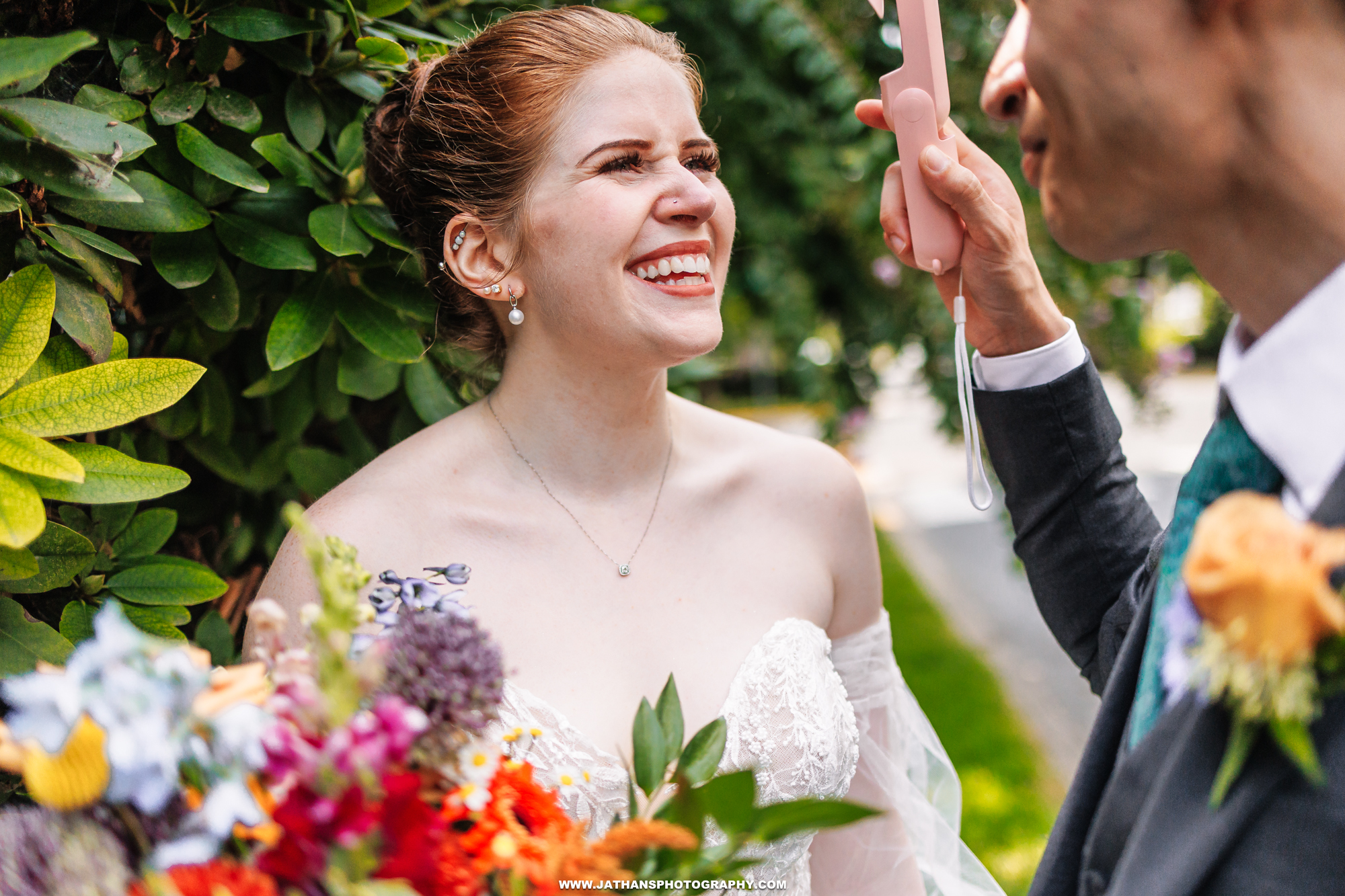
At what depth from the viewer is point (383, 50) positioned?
1647 millimetres

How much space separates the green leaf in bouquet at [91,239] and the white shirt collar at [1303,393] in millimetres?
1459

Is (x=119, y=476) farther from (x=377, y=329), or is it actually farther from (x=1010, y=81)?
(x=1010, y=81)

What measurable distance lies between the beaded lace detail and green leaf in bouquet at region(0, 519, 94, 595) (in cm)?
68

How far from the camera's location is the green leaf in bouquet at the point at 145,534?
1505mm

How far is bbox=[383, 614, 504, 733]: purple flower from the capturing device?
0.77m

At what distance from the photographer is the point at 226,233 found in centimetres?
156

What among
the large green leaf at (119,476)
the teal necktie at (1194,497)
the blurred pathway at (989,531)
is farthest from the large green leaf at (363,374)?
the blurred pathway at (989,531)

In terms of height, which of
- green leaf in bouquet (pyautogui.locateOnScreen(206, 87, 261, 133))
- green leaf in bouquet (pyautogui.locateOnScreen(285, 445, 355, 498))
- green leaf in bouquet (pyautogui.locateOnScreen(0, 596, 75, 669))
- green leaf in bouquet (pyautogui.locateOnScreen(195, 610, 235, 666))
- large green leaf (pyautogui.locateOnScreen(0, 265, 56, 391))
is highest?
green leaf in bouquet (pyautogui.locateOnScreen(206, 87, 261, 133))

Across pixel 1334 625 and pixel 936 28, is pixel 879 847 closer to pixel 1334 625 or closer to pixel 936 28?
pixel 1334 625

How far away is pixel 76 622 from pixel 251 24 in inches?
39.1

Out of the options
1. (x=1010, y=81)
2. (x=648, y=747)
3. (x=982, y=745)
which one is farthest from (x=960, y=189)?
(x=982, y=745)

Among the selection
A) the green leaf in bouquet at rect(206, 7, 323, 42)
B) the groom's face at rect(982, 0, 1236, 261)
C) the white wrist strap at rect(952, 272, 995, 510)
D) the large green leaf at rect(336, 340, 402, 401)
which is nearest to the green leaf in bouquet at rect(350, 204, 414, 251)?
the large green leaf at rect(336, 340, 402, 401)

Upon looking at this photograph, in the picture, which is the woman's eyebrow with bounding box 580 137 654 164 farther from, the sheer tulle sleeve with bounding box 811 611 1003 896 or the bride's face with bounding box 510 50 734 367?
the sheer tulle sleeve with bounding box 811 611 1003 896

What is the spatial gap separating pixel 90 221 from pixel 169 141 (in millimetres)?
254
